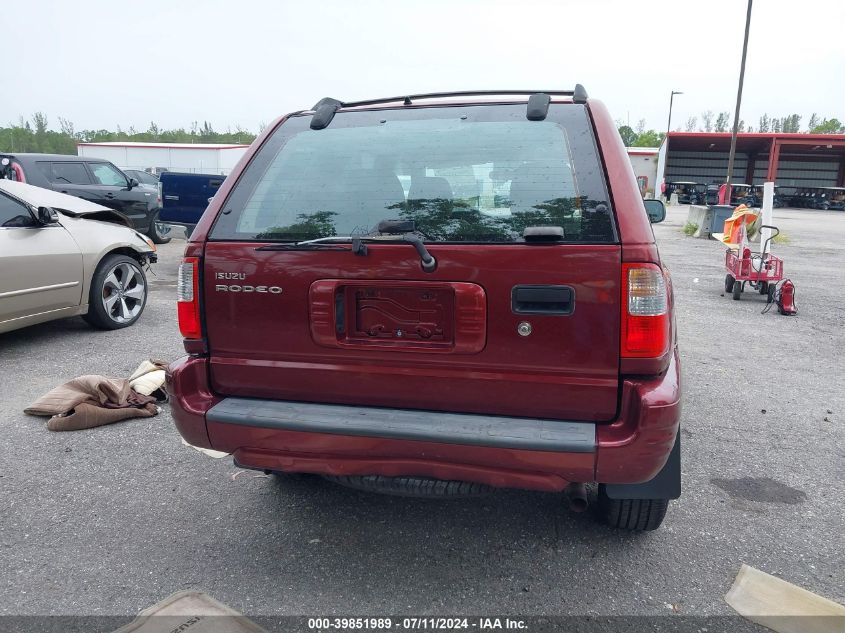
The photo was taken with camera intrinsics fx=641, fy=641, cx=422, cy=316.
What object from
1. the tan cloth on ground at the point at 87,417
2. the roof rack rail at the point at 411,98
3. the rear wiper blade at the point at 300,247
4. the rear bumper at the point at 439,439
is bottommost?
the tan cloth on ground at the point at 87,417

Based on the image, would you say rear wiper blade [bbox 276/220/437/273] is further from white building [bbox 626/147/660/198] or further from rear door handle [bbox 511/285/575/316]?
white building [bbox 626/147/660/198]

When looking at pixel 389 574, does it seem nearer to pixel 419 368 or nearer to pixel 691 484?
pixel 419 368

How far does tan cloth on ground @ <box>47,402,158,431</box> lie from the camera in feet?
13.3

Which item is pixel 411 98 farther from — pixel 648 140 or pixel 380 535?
pixel 648 140

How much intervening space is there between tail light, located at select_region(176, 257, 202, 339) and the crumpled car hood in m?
4.22

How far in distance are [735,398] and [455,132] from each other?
3.52 meters

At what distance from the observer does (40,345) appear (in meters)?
6.06

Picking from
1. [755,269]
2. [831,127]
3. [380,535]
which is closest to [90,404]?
[380,535]

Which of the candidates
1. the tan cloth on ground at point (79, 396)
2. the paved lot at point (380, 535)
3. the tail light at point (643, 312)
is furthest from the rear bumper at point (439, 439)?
the tan cloth on ground at point (79, 396)

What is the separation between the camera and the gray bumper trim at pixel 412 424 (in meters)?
2.24

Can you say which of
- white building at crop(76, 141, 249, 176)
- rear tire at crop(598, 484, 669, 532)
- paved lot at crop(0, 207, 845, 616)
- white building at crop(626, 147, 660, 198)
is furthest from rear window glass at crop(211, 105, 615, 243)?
white building at crop(626, 147, 660, 198)

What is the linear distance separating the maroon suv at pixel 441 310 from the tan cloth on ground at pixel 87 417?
73.5 inches

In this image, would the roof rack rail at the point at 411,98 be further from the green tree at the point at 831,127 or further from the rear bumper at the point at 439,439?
the green tree at the point at 831,127

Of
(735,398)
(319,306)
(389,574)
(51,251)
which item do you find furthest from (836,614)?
(51,251)
